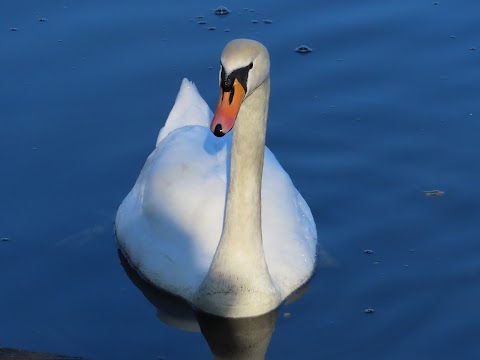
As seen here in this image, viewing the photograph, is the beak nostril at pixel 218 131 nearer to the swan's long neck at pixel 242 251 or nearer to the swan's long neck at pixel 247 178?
the swan's long neck at pixel 247 178

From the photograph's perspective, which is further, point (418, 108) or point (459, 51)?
point (459, 51)

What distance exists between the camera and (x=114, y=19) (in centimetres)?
1170

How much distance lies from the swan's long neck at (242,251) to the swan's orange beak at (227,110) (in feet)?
1.77

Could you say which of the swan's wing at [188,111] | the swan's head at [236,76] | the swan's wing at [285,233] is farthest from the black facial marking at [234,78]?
the swan's wing at [188,111]

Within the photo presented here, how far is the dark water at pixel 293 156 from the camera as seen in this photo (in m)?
7.96

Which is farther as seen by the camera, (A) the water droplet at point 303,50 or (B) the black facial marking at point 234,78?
(A) the water droplet at point 303,50

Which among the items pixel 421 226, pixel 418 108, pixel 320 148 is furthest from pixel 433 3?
pixel 421 226

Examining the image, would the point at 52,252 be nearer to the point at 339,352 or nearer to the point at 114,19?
the point at 339,352

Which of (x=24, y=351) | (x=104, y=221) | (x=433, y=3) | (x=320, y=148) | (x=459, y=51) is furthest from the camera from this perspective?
(x=433, y=3)

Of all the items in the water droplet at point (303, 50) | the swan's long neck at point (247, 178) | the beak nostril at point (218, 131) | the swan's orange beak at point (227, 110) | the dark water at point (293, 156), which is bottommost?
the dark water at point (293, 156)

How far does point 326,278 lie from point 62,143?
2690mm

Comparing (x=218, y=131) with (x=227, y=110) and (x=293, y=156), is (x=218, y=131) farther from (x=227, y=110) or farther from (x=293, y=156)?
(x=293, y=156)

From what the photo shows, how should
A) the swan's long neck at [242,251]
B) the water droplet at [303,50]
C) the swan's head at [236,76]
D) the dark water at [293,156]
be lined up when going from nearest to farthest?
the swan's head at [236,76]
the swan's long neck at [242,251]
the dark water at [293,156]
the water droplet at [303,50]

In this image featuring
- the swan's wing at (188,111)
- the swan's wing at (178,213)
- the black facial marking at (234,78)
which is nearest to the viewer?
the black facial marking at (234,78)
